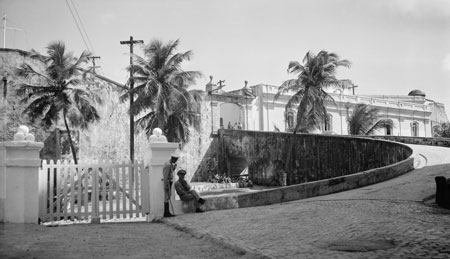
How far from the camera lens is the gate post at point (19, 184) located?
8.62m

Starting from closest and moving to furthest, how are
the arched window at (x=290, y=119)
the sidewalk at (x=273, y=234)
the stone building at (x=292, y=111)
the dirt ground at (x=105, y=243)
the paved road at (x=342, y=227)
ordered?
the paved road at (x=342, y=227)
the sidewalk at (x=273, y=234)
the dirt ground at (x=105, y=243)
the stone building at (x=292, y=111)
the arched window at (x=290, y=119)

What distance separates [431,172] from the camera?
40.1 feet

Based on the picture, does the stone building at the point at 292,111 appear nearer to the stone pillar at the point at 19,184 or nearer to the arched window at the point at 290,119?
the arched window at the point at 290,119

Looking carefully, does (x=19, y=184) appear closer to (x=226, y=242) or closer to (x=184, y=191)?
(x=184, y=191)

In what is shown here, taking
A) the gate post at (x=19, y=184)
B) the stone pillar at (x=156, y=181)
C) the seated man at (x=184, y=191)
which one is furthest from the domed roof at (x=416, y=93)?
the gate post at (x=19, y=184)

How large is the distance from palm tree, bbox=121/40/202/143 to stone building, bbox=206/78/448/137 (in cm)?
1150

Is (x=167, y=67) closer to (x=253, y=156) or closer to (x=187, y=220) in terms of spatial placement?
(x=253, y=156)

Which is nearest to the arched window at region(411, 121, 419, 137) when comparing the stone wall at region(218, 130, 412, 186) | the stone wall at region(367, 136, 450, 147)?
the stone wall at region(218, 130, 412, 186)

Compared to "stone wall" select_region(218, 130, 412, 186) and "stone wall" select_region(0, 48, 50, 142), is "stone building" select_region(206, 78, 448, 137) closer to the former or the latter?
"stone wall" select_region(218, 130, 412, 186)

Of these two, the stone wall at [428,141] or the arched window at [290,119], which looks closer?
the stone wall at [428,141]

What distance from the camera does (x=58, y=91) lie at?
23.2 metres

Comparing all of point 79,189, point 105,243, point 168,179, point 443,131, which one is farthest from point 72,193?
point 443,131

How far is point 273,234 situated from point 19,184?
5.25 meters

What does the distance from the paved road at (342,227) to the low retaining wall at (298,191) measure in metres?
0.79
